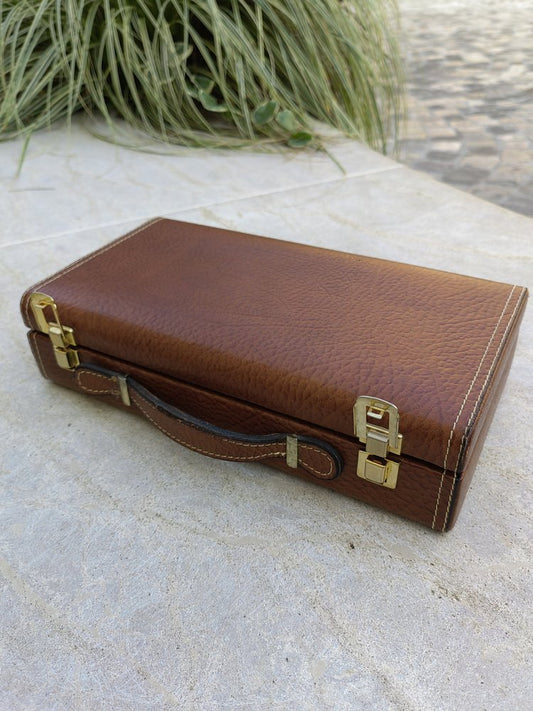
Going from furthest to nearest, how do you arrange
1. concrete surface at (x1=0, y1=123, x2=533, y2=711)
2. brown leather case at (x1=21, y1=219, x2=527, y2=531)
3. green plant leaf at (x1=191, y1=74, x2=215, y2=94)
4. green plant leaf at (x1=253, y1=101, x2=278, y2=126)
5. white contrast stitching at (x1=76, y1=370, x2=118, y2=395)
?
green plant leaf at (x1=191, y1=74, x2=215, y2=94)
green plant leaf at (x1=253, y1=101, x2=278, y2=126)
white contrast stitching at (x1=76, y1=370, x2=118, y2=395)
brown leather case at (x1=21, y1=219, x2=527, y2=531)
concrete surface at (x1=0, y1=123, x2=533, y2=711)

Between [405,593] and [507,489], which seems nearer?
[405,593]

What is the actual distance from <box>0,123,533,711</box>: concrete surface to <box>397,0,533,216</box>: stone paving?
6.47ft

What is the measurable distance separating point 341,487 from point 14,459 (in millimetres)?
605

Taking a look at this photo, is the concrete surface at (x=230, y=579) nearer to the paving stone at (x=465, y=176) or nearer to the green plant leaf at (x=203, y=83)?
the green plant leaf at (x=203, y=83)

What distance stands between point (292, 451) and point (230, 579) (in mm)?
216

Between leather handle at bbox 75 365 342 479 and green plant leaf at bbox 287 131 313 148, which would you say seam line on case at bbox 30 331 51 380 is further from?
green plant leaf at bbox 287 131 313 148

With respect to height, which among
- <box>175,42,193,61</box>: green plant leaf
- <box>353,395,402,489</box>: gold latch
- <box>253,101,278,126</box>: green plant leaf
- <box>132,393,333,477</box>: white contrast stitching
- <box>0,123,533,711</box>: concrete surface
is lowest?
<box>0,123,533,711</box>: concrete surface

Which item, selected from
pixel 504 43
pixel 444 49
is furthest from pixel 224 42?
pixel 504 43

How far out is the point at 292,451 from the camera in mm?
A: 965

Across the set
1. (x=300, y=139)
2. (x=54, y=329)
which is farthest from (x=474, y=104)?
(x=54, y=329)

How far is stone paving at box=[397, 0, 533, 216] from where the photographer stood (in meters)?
Result: 3.09

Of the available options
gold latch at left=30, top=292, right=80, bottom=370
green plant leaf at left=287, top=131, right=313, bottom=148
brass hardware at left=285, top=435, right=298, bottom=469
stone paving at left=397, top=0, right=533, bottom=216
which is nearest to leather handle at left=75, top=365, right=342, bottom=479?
brass hardware at left=285, top=435, right=298, bottom=469

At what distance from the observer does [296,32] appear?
8.83ft

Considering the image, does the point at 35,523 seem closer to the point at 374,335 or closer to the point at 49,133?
the point at 374,335
